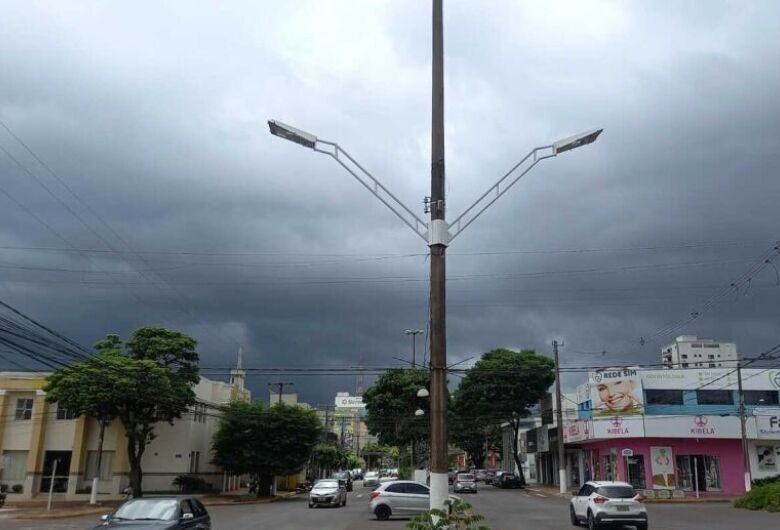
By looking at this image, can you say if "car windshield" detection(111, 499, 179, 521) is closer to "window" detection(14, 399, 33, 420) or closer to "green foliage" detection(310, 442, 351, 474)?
"window" detection(14, 399, 33, 420)

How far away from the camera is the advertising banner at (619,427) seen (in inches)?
1794

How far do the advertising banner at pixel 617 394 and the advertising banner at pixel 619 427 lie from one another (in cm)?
123

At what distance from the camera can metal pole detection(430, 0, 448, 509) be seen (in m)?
10.1

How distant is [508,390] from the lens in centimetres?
6506

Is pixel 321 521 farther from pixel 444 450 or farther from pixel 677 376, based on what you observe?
pixel 677 376

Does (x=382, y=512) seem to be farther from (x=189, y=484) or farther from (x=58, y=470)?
(x=58, y=470)

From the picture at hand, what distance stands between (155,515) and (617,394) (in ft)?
137

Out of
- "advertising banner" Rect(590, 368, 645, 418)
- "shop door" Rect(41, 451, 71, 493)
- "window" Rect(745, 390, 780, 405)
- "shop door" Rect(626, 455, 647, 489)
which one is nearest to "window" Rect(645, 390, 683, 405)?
"advertising banner" Rect(590, 368, 645, 418)

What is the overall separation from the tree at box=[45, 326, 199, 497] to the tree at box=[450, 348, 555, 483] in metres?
30.7

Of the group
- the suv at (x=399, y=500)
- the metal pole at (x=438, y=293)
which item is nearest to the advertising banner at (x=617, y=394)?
the suv at (x=399, y=500)

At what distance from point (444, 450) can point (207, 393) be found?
4720 centimetres

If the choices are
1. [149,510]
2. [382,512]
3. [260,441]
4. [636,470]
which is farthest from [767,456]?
[149,510]

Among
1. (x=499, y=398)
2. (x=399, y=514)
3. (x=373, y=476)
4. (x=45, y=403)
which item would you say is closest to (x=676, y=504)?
(x=399, y=514)

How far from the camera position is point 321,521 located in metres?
27.2
